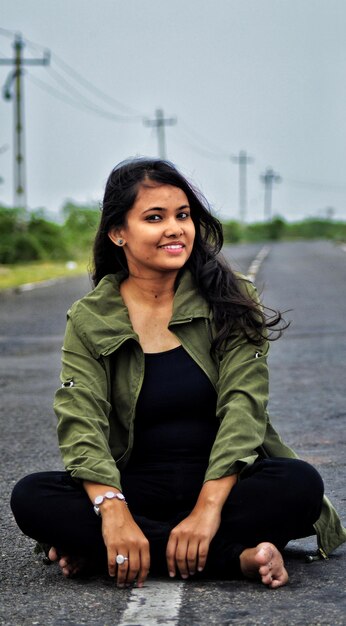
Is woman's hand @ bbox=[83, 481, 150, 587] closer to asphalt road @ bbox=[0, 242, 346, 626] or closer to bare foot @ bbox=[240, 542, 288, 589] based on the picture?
asphalt road @ bbox=[0, 242, 346, 626]

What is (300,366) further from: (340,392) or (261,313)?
(261,313)

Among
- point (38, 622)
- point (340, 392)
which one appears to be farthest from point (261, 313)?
point (340, 392)

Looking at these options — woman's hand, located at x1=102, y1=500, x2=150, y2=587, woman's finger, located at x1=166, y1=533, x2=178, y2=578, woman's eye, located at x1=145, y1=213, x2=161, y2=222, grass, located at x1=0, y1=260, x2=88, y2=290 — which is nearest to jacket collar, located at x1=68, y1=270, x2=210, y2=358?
woman's eye, located at x1=145, y1=213, x2=161, y2=222

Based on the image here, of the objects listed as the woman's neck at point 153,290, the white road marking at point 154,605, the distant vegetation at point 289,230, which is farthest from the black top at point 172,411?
the distant vegetation at point 289,230

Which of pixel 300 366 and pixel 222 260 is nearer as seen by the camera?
pixel 222 260

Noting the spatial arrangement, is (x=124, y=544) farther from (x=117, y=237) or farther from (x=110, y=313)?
(x=117, y=237)

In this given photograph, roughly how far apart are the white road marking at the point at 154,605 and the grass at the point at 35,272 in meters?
19.1

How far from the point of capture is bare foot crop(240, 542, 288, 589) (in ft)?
12.5

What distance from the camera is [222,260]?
4.43m

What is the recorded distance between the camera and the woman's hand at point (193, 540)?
382 cm

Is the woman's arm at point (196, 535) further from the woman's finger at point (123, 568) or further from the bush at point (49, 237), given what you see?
the bush at point (49, 237)

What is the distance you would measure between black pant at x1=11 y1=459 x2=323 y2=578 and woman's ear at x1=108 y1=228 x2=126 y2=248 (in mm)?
854

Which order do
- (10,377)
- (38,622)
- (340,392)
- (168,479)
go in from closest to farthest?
(38,622) → (168,479) → (340,392) → (10,377)

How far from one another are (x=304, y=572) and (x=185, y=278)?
109cm
